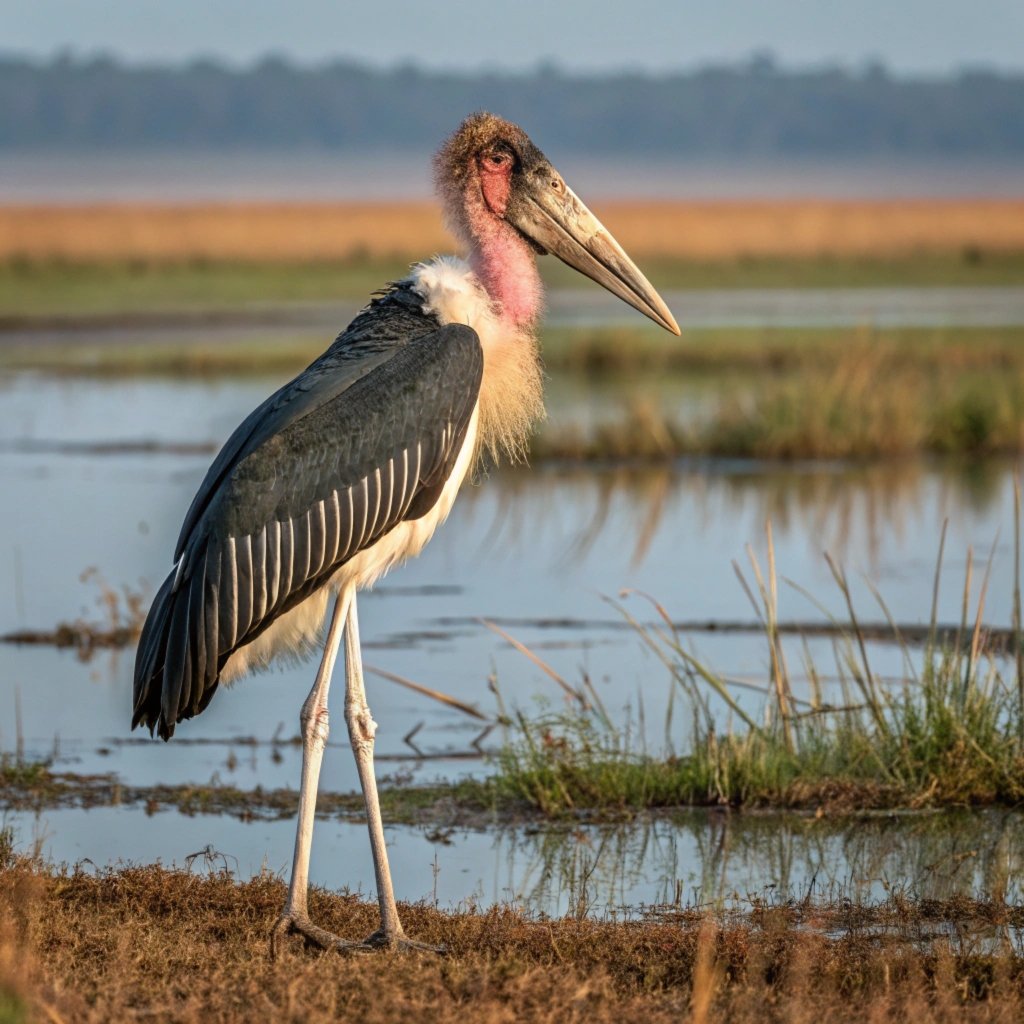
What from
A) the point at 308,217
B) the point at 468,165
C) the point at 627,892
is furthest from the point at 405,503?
the point at 308,217

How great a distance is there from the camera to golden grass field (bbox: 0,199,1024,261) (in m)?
65.8

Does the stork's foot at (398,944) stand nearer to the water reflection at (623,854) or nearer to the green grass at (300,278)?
the water reflection at (623,854)

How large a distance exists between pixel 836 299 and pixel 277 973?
1647 inches

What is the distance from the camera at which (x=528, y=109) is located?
190 m

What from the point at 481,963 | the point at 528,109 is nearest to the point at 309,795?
the point at 481,963

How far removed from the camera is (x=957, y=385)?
23.5m

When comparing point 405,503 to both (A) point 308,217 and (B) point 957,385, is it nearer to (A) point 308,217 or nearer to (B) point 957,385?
(B) point 957,385

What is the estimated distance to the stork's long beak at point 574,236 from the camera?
700 centimetres

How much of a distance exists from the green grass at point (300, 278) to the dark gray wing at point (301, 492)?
32.7m

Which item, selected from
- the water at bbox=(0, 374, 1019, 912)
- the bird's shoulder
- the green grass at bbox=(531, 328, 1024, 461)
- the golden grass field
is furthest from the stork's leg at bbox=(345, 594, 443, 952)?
the golden grass field

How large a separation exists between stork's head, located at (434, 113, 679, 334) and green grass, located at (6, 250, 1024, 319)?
32257 mm

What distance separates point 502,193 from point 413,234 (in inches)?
2935

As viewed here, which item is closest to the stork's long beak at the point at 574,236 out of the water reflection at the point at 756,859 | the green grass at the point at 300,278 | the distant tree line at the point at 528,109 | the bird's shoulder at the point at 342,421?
the bird's shoulder at the point at 342,421

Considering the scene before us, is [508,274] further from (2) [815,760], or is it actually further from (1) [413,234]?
(1) [413,234]
